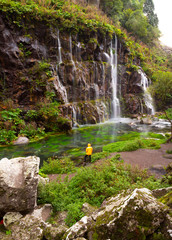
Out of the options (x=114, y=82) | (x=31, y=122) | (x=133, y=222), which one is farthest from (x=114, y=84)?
(x=133, y=222)

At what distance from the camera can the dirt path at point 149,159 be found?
661 cm

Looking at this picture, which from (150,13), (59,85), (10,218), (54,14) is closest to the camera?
(10,218)

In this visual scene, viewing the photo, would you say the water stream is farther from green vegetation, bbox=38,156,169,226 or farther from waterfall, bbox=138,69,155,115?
green vegetation, bbox=38,156,169,226

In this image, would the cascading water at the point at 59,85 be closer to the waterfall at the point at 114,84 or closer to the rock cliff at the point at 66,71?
the rock cliff at the point at 66,71

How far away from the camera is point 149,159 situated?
7930mm

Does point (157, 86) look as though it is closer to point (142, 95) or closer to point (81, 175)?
point (81, 175)

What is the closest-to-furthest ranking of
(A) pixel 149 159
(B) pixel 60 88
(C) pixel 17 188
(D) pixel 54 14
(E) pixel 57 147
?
1. (C) pixel 17 188
2. (A) pixel 149 159
3. (E) pixel 57 147
4. (B) pixel 60 88
5. (D) pixel 54 14

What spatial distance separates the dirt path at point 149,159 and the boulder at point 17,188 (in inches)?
112

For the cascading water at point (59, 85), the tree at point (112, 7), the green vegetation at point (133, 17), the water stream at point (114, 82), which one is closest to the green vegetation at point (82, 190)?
the cascading water at point (59, 85)

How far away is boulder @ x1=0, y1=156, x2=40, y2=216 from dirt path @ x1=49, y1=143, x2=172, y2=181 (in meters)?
2.83

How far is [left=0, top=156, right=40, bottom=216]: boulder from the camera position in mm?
3447

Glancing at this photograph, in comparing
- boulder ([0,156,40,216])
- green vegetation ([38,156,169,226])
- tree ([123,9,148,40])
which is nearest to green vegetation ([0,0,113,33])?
tree ([123,9,148,40])

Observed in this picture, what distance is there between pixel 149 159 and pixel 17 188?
661 centimetres

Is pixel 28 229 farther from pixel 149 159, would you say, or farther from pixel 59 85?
pixel 59 85
